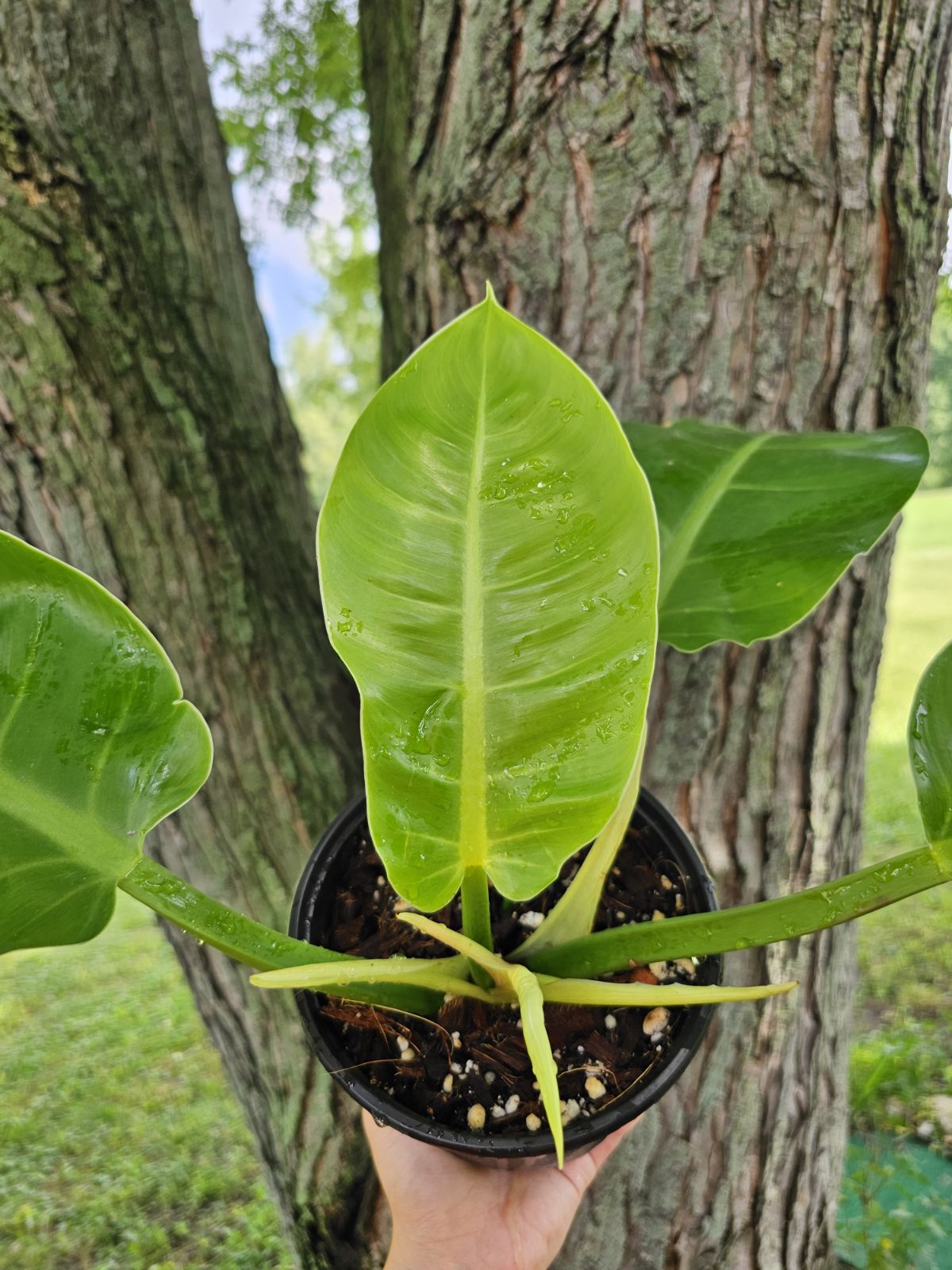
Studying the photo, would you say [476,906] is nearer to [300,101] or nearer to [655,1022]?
[655,1022]

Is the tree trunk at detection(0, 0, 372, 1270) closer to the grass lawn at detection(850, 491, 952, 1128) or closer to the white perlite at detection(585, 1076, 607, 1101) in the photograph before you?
the white perlite at detection(585, 1076, 607, 1101)

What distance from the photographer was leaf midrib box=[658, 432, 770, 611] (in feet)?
2.63

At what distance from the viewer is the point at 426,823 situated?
21.2 inches

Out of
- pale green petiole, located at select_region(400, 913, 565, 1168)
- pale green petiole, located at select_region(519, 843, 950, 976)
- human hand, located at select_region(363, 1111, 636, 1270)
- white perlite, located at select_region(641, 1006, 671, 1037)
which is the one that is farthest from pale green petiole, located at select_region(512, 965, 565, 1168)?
human hand, located at select_region(363, 1111, 636, 1270)

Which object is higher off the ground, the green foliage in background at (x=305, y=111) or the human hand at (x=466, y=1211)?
the green foliage in background at (x=305, y=111)

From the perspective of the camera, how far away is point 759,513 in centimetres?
78

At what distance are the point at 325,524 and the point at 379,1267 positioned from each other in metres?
1.09

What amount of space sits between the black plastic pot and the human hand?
114 mm

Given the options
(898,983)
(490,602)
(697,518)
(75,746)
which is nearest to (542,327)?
(697,518)

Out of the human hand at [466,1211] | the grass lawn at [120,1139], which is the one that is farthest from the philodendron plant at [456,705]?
the grass lawn at [120,1139]

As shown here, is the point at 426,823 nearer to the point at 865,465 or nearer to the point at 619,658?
the point at 619,658

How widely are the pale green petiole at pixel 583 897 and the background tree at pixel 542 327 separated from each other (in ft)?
1.06

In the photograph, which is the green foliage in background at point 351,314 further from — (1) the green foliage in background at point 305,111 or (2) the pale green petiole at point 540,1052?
(2) the pale green petiole at point 540,1052

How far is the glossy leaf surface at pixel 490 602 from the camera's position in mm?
421
